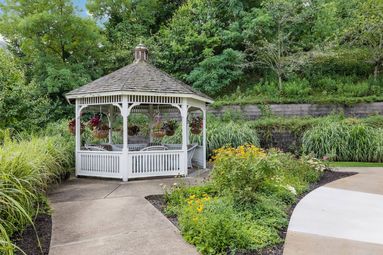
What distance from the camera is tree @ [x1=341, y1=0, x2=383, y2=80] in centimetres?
1448

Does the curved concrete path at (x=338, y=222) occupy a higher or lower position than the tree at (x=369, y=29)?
lower

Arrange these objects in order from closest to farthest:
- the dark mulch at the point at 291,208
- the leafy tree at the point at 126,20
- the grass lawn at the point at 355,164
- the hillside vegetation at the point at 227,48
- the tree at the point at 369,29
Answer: the dark mulch at the point at 291,208 → the grass lawn at the point at 355,164 → the tree at the point at 369,29 → the hillside vegetation at the point at 227,48 → the leafy tree at the point at 126,20

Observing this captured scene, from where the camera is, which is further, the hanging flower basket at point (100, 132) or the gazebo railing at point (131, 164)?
the hanging flower basket at point (100, 132)

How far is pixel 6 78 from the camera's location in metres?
11.3

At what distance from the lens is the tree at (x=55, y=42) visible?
1476cm

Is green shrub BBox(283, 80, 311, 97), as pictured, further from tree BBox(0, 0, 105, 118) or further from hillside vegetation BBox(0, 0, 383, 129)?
tree BBox(0, 0, 105, 118)

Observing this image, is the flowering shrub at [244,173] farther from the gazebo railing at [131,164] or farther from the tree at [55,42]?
the tree at [55,42]

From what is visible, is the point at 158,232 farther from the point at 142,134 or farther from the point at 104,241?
the point at 142,134

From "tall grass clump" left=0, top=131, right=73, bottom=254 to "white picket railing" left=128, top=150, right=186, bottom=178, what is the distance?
5.79 ft

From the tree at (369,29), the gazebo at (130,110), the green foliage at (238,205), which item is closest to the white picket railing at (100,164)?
the gazebo at (130,110)

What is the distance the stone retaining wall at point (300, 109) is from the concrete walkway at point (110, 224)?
854 centimetres

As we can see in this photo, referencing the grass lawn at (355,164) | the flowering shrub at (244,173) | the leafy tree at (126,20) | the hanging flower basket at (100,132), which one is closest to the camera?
the flowering shrub at (244,173)

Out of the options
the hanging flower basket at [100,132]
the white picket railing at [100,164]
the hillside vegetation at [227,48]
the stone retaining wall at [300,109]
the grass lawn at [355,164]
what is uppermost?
the hillside vegetation at [227,48]

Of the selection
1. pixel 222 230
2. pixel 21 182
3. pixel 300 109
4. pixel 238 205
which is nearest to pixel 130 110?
pixel 21 182
